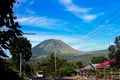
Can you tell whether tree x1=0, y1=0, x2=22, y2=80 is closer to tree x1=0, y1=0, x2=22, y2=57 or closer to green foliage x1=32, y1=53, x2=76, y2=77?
tree x1=0, y1=0, x2=22, y2=57

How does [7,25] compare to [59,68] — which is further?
[59,68]

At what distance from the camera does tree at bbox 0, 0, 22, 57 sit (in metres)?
20.2

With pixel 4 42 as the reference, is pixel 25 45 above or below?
above

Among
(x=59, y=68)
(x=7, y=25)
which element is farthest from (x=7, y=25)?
(x=59, y=68)

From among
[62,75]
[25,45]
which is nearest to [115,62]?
[62,75]

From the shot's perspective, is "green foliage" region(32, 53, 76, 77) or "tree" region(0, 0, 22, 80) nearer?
"tree" region(0, 0, 22, 80)

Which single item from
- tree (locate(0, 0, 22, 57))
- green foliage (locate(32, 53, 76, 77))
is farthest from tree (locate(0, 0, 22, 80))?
green foliage (locate(32, 53, 76, 77))

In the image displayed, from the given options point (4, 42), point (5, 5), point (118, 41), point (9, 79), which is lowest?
point (9, 79)

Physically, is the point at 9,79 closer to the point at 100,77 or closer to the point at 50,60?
the point at 100,77

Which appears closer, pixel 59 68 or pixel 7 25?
pixel 7 25

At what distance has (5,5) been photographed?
2006cm

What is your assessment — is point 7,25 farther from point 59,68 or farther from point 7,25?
point 59,68

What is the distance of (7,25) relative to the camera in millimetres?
21047

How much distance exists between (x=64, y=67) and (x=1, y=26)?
92995 millimetres
